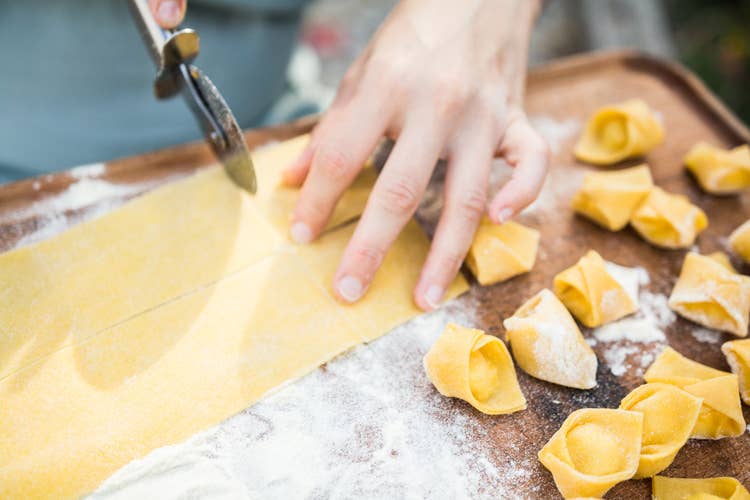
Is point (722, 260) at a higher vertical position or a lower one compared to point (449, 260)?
lower

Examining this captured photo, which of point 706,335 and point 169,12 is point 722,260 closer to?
point 706,335

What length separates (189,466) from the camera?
3.36 feet

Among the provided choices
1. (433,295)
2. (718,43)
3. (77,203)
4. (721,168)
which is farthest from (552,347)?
(718,43)

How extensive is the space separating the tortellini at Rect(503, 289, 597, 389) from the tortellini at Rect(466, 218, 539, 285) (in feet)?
0.42

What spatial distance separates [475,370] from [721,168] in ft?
2.69

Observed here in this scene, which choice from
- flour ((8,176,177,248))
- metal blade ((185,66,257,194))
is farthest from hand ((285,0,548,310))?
flour ((8,176,177,248))

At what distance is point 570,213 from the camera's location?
1.46 metres

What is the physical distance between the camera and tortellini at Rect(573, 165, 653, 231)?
4.52 feet

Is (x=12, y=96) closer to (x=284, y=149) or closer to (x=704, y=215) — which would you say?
(x=284, y=149)

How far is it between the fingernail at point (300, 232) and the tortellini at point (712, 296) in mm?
755

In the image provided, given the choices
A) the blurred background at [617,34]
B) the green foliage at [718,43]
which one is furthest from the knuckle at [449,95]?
the green foliage at [718,43]

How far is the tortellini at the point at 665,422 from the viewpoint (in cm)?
104

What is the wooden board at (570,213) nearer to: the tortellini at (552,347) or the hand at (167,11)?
the tortellini at (552,347)

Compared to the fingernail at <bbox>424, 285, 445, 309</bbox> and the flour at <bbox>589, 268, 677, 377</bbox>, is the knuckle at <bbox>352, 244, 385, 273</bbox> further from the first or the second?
the flour at <bbox>589, 268, 677, 377</bbox>
